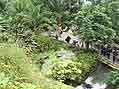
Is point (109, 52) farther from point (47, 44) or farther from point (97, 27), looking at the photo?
point (47, 44)

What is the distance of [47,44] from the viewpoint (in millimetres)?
17828

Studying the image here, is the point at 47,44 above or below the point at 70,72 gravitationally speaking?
above

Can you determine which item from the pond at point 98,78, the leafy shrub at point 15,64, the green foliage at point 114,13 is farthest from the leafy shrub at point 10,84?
the green foliage at point 114,13

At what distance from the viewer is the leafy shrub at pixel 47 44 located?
57.4 feet

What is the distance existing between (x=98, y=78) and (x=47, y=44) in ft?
14.9

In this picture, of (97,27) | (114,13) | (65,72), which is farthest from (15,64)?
(114,13)

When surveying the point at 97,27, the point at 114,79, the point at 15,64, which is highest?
the point at 97,27

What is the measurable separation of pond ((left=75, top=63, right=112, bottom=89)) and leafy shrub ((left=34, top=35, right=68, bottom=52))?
3.03 metres

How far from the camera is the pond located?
533 inches

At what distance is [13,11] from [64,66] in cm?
821

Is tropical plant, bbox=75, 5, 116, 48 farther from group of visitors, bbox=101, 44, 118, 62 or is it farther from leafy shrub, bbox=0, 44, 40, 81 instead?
leafy shrub, bbox=0, 44, 40, 81

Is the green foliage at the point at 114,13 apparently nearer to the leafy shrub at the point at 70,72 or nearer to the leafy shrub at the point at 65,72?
the leafy shrub at the point at 70,72

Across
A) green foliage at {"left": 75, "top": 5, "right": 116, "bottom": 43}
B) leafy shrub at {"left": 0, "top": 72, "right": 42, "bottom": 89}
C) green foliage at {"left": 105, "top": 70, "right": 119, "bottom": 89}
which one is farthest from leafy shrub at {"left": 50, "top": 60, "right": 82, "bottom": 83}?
leafy shrub at {"left": 0, "top": 72, "right": 42, "bottom": 89}

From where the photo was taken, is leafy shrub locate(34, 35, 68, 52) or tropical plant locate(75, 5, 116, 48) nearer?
leafy shrub locate(34, 35, 68, 52)
